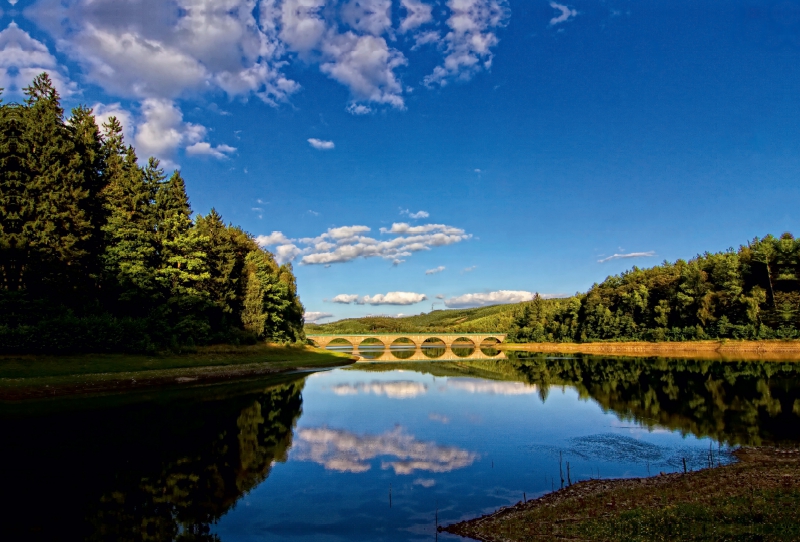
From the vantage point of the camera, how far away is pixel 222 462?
84.2ft

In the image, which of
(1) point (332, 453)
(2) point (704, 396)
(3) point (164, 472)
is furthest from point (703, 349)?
(3) point (164, 472)

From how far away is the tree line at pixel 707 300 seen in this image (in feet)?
354

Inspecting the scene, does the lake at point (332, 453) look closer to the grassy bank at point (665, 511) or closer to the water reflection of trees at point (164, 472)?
the water reflection of trees at point (164, 472)

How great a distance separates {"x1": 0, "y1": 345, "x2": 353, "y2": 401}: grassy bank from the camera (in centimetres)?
4431

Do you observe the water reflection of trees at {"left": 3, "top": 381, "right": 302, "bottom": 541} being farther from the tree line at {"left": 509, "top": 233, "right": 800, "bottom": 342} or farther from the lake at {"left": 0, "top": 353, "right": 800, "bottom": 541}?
the tree line at {"left": 509, "top": 233, "right": 800, "bottom": 342}

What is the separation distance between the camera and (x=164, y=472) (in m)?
23.5

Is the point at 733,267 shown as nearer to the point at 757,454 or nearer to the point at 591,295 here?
the point at 591,295

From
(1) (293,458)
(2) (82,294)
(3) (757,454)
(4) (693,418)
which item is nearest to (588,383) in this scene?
(4) (693,418)

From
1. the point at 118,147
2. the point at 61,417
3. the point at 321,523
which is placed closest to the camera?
the point at 321,523

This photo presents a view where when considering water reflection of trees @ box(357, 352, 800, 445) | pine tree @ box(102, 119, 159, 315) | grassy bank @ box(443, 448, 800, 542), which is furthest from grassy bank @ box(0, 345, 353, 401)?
grassy bank @ box(443, 448, 800, 542)

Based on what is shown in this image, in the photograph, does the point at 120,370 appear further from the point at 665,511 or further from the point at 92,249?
the point at 665,511

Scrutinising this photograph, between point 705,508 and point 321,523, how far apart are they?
12904 millimetres

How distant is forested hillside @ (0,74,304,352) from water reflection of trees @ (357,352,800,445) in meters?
50.4

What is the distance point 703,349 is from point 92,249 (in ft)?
409
